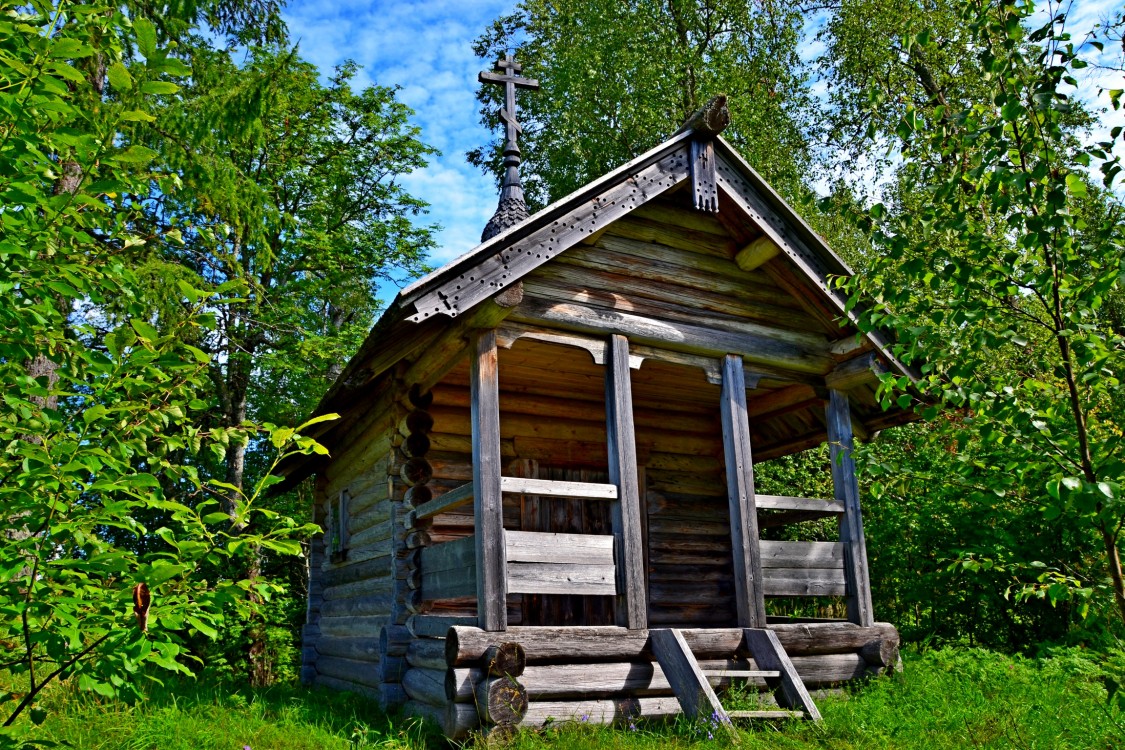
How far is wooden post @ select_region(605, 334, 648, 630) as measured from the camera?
7723 millimetres

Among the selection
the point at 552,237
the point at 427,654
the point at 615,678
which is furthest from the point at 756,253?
the point at 427,654

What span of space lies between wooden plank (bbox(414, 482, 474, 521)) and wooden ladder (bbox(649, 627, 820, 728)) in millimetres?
2082

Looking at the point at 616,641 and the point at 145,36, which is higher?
the point at 145,36

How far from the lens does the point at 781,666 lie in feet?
24.9

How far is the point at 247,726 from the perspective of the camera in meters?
7.00

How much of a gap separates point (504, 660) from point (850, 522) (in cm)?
451

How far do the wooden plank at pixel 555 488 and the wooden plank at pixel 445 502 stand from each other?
0.38m

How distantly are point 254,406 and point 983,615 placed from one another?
16339mm

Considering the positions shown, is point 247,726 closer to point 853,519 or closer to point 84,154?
point 84,154

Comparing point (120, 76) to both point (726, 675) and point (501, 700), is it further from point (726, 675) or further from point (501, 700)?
point (726, 675)

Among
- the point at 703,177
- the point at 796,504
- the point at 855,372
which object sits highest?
the point at 703,177

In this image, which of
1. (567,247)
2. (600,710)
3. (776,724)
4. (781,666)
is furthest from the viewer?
(567,247)

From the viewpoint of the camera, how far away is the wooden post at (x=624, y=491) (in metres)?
7.72

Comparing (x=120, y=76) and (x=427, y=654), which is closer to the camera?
(x=120, y=76)
